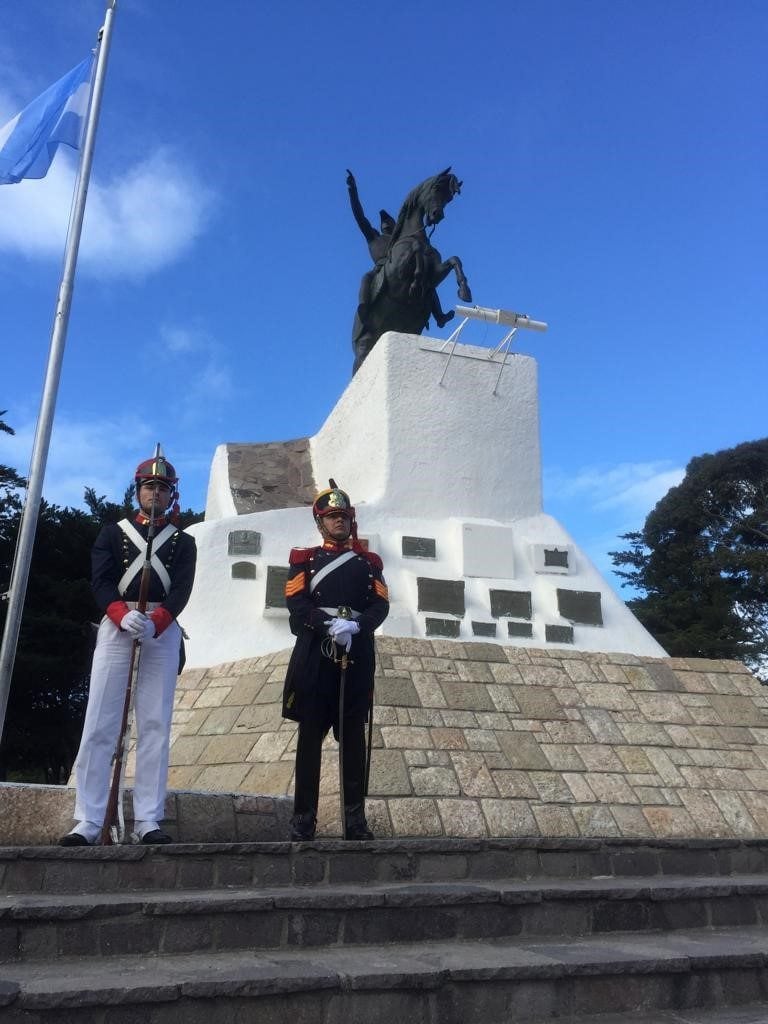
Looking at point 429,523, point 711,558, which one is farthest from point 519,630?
point 711,558

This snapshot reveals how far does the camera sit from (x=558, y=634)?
761 cm

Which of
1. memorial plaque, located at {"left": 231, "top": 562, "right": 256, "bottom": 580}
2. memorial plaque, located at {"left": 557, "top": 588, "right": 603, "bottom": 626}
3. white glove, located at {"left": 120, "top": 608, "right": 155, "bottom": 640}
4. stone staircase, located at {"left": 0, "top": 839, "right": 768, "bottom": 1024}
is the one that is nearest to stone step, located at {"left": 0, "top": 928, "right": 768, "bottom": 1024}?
stone staircase, located at {"left": 0, "top": 839, "right": 768, "bottom": 1024}

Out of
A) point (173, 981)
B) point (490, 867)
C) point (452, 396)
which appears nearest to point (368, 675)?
point (490, 867)

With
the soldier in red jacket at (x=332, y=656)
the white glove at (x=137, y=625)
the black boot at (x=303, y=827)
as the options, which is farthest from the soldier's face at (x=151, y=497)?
the black boot at (x=303, y=827)

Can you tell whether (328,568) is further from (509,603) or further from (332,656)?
(509,603)

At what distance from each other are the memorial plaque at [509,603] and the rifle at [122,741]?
406 cm

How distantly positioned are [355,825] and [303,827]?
0.26 m

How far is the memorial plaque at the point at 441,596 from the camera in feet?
24.6

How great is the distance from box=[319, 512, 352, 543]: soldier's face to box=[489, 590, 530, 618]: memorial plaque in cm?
327

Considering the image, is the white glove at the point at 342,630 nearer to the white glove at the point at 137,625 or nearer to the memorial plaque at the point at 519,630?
the white glove at the point at 137,625

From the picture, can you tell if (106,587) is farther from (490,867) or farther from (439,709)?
(439,709)

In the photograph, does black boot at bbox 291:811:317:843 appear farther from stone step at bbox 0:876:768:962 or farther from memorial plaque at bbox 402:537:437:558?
memorial plaque at bbox 402:537:437:558

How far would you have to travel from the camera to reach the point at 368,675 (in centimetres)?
439

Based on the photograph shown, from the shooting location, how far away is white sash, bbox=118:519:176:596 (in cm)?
412
